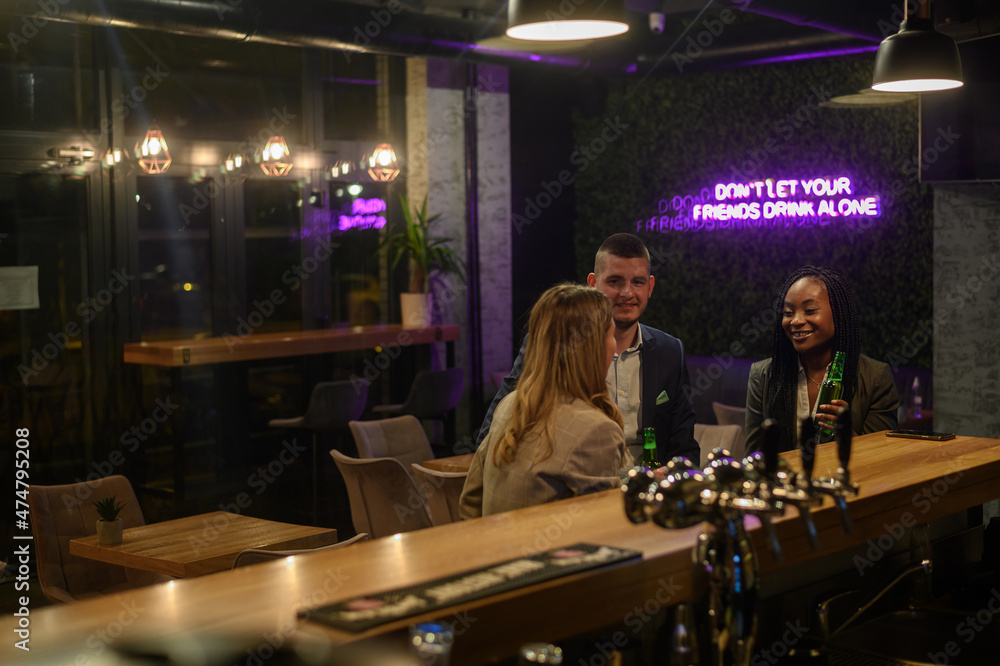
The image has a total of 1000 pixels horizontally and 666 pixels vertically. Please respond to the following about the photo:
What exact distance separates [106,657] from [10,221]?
5.87 metres

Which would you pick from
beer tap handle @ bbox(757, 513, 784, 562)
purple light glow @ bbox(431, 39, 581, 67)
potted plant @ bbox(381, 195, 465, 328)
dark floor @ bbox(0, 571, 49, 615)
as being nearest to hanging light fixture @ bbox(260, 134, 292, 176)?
potted plant @ bbox(381, 195, 465, 328)

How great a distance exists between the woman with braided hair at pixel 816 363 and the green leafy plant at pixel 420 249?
5.20m

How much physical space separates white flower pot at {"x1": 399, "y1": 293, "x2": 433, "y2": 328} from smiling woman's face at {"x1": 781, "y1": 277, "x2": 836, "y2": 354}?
17.3 feet

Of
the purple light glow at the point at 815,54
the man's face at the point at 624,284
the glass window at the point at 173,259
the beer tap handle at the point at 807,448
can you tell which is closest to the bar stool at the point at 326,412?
the glass window at the point at 173,259

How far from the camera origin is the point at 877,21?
19.6 feet

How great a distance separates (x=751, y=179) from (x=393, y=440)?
4153 millimetres

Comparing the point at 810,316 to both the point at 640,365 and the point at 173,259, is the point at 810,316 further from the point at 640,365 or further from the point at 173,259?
the point at 173,259

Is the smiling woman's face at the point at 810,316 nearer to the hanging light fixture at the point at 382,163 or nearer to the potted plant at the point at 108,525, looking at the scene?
the potted plant at the point at 108,525

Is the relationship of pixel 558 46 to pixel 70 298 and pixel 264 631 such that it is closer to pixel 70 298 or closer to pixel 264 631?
pixel 70 298

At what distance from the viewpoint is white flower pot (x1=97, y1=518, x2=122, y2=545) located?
12.3 feet

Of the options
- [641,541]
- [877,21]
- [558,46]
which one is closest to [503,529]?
[641,541]

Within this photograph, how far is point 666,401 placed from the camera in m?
3.32

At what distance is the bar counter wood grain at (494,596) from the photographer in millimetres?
1372

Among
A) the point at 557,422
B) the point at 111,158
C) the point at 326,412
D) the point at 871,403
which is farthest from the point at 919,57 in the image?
the point at 111,158
